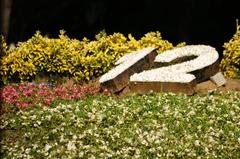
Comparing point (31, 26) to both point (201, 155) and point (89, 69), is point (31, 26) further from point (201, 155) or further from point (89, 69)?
point (201, 155)

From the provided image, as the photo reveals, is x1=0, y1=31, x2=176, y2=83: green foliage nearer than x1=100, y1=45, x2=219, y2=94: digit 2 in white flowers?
No

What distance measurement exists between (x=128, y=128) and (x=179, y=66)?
540cm

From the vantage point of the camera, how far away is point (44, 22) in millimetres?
25688

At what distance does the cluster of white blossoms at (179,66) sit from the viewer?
662 inches

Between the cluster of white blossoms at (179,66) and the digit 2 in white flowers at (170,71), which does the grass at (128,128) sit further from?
the cluster of white blossoms at (179,66)

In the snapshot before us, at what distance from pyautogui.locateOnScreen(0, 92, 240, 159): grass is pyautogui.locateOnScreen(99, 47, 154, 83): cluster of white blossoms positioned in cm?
167

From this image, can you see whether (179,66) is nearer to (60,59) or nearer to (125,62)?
(125,62)

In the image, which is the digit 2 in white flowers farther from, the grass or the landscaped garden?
the grass

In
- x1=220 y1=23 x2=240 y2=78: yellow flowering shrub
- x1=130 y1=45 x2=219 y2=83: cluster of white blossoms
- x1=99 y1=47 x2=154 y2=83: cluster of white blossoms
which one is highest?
x1=99 y1=47 x2=154 y2=83: cluster of white blossoms

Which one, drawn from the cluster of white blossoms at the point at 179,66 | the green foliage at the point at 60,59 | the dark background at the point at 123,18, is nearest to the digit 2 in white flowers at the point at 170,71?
the cluster of white blossoms at the point at 179,66

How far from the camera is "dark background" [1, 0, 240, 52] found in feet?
81.7

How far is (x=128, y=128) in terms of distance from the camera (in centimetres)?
1337

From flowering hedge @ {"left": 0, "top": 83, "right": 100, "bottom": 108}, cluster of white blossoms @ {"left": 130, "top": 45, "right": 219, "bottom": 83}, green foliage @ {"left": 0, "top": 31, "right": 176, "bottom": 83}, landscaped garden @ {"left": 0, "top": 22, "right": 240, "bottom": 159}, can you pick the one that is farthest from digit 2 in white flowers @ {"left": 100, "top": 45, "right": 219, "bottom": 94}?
flowering hedge @ {"left": 0, "top": 83, "right": 100, "bottom": 108}

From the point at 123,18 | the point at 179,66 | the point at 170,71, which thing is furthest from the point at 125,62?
the point at 123,18
